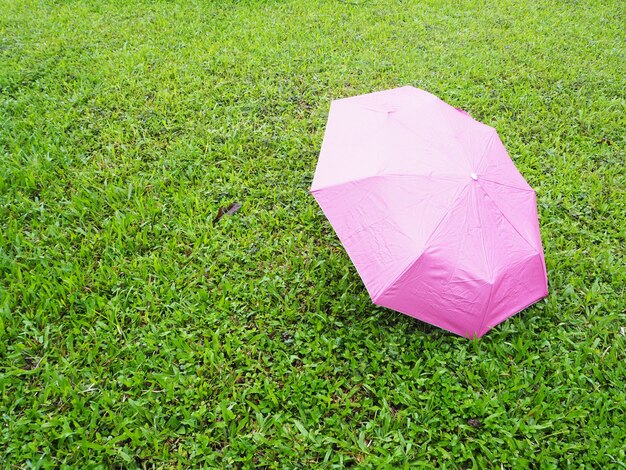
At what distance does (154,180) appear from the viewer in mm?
3568

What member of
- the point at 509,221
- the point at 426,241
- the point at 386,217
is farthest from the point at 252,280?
the point at 509,221

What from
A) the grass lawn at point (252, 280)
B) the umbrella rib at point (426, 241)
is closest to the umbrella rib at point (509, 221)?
the umbrella rib at point (426, 241)

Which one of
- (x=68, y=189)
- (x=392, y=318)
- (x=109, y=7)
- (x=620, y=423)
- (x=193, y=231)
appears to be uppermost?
(x=109, y=7)

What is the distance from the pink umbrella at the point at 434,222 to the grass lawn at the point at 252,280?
458 mm

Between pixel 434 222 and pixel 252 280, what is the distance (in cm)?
128

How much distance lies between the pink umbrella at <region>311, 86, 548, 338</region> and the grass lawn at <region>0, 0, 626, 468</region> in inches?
18.0

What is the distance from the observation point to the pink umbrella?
2.35 m

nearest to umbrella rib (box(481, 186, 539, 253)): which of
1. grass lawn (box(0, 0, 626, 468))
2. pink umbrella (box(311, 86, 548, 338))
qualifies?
pink umbrella (box(311, 86, 548, 338))

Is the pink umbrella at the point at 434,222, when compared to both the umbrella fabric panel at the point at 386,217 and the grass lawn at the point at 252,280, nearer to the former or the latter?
the umbrella fabric panel at the point at 386,217

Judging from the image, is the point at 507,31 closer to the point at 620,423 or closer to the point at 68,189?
the point at 620,423

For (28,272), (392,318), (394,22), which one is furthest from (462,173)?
(394,22)

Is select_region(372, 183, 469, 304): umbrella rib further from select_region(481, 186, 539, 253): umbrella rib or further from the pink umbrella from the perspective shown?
select_region(481, 186, 539, 253): umbrella rib

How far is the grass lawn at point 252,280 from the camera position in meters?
2.31

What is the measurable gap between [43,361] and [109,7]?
17.3 feet
